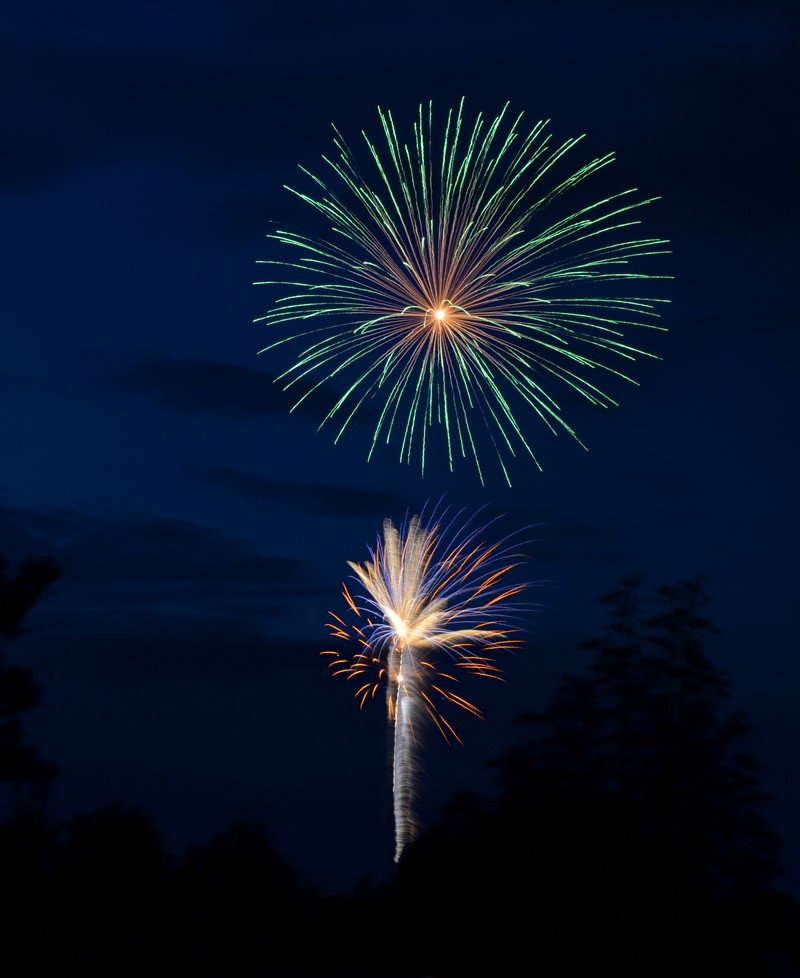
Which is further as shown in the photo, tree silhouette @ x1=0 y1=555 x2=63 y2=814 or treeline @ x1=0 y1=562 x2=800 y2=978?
tree silhouette @ x1=0 y1=555 x2=63 y2=814

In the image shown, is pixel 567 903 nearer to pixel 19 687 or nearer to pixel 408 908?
pixel 408 908

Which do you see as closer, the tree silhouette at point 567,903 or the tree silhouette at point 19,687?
the tree silhouette at point 567,903

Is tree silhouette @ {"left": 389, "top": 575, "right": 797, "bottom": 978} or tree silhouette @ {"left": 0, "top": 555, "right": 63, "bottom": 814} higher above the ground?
tree silhouette @ {"left": 0, "top": 555, "right": 63, "bottom": 814}

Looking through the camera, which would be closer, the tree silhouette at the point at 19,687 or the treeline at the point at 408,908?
the treeline at the point at 408,908

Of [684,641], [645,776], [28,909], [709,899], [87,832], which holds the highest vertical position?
[684,641]

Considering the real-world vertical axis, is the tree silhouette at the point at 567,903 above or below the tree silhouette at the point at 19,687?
below

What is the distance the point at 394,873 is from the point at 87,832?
4.99 meters

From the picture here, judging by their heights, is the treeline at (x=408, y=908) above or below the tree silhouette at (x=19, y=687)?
below

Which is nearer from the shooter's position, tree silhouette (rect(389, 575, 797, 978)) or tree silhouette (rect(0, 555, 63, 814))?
tree silhouette (rect(389, 575, 797, 978))

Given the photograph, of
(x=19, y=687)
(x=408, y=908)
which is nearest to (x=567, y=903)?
(x=408, y=908)

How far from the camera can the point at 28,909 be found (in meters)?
16.1

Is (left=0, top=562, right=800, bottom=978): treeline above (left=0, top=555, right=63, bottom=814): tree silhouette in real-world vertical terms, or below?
below

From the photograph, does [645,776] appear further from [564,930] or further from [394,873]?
[564,930]

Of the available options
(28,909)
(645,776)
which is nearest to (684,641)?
(645,776)
